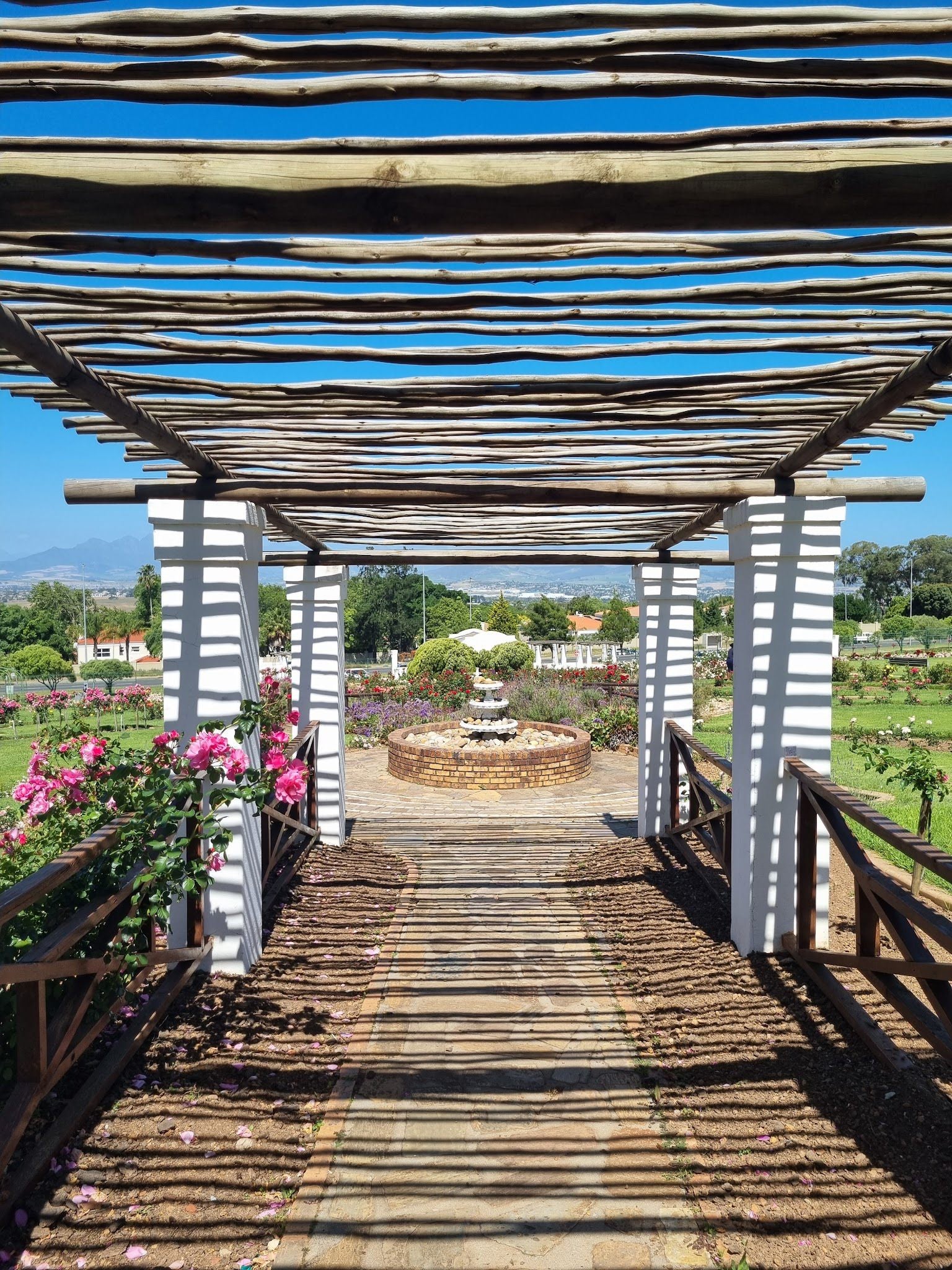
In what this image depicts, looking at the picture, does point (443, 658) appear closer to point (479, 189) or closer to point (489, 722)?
point (489, 722)

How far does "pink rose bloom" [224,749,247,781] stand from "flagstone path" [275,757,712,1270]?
56.0 inches

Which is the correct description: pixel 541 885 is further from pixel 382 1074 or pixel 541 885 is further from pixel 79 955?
pixel 79 955

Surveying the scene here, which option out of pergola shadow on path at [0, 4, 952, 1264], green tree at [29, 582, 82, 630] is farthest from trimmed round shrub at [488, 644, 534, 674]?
green tree at [29, 582, 82, 630]

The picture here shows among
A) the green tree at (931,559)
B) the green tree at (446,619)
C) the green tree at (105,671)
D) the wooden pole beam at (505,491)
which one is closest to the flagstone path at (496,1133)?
the wooden pole beam at (505,491)

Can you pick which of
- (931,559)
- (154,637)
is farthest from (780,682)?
(931,559)

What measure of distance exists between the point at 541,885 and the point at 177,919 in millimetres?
2977

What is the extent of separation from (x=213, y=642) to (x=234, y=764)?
34.9 inches

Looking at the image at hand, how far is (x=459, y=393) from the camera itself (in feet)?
10.6

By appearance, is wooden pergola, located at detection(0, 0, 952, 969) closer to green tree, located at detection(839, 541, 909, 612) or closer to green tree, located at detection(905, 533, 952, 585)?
A: green tree, located at detection(905, 533, 952, 585)

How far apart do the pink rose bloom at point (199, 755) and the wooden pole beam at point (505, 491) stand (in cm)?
138

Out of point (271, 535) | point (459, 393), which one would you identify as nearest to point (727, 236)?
point (459, 393)

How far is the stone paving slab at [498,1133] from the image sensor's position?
98.8 inches

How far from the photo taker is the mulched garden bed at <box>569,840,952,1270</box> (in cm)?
247

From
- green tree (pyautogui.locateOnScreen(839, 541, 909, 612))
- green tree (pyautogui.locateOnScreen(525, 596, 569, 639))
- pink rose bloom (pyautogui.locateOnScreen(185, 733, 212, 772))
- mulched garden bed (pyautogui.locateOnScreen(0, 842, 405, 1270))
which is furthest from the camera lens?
green tree (pyautogui.locateOnScreen(839, 541, 909, 612))
